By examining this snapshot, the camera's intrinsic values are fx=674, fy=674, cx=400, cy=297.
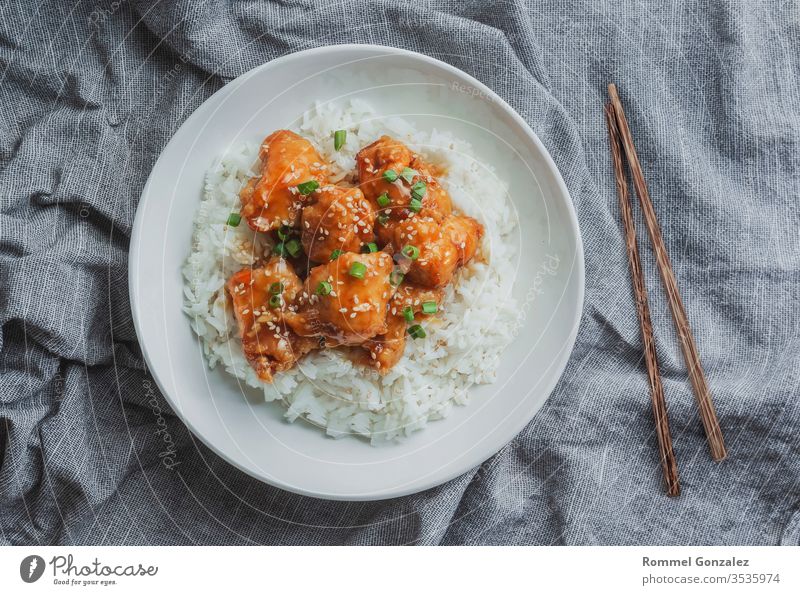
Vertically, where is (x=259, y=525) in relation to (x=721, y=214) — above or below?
below

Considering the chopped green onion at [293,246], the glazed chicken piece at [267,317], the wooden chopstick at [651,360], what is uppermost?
the chopped green onion at [293,246]

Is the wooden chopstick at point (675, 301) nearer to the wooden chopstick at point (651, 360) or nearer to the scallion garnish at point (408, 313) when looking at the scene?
the wooden chopstick at point (651, 360)

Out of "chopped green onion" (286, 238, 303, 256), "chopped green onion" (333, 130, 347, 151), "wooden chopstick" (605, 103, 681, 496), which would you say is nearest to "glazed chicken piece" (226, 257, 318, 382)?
"chopped green onion" (286, 238, 303, 256)

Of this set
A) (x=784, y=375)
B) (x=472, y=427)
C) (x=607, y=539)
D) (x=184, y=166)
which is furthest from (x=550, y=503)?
(x=184, y=166)

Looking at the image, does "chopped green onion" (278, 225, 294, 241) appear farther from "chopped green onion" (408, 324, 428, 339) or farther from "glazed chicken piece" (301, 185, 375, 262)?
"chopped green onion" (408, 324, 428, 339)
